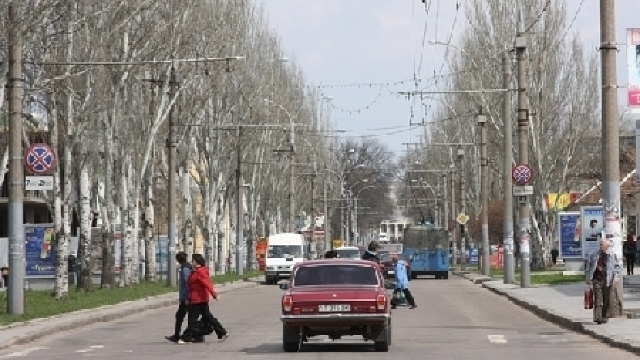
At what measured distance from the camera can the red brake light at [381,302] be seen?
25.4 metres

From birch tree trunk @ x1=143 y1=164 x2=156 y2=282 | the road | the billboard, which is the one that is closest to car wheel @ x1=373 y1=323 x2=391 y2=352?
the road

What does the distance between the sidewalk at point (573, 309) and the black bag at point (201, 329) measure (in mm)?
6877

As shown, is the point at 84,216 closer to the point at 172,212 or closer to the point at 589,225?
the point at 172,212

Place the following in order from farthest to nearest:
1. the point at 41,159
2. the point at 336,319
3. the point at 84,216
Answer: the point at 84,216, the point at 41,159, the point at 336,319

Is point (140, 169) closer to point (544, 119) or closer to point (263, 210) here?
point (544, 119)

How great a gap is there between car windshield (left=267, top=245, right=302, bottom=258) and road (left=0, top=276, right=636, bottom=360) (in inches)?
1326

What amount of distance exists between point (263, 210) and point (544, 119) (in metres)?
38.2

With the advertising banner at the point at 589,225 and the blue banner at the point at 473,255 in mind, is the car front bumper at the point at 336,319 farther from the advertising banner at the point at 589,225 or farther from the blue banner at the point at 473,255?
the blue banner at the point at 473,255

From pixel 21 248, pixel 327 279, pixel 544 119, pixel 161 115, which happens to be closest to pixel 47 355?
pixel 327 279

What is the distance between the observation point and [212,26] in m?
69.2

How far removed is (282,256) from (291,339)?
51185 millimetres

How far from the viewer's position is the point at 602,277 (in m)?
31.2

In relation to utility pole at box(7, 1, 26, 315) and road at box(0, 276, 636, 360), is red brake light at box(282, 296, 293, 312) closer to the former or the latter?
road at box(0, 276, 636, 360)

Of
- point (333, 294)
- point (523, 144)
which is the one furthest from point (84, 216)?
point (333, 294)
